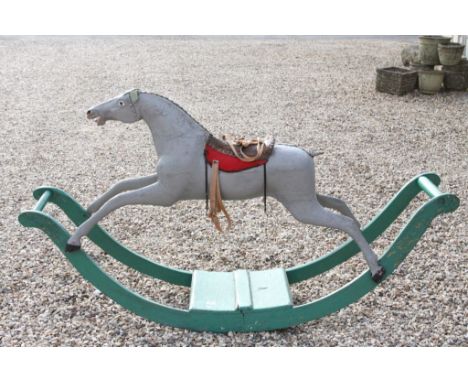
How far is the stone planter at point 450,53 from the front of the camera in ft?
26.1

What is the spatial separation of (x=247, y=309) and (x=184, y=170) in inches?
31.2

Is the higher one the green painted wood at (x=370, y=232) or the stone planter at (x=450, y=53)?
the stone planter at (x=450, y=53)

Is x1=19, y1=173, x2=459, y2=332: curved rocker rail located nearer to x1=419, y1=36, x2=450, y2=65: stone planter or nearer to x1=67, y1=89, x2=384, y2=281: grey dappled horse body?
x1=67, y1=89, x2=384, y2=281: grey dappled horse body

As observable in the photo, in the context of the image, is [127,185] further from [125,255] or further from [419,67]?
[419,67]

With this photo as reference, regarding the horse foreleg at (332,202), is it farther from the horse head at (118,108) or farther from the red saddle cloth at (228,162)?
the horse head at (118,108)

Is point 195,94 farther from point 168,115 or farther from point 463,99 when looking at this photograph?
point 168,115

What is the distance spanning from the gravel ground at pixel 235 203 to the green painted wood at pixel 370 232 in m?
0.17

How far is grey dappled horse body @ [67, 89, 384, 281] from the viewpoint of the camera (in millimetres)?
2678

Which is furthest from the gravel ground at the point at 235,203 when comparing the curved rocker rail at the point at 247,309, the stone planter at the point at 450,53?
the stone planter at the point at 450,53

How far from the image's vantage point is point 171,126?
2.69 meters

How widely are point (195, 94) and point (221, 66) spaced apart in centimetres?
205

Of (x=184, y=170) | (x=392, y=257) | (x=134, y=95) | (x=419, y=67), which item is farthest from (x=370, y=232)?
(x=419, y=67)

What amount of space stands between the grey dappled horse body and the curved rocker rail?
214mm

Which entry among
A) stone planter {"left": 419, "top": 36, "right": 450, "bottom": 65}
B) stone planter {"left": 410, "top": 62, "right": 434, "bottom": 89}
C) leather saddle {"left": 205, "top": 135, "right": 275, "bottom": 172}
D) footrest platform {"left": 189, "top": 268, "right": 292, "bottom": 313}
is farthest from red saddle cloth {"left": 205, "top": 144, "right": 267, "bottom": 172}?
stone planter {"left": 419, "top": 36, "right": 450, "bottom": 65}
